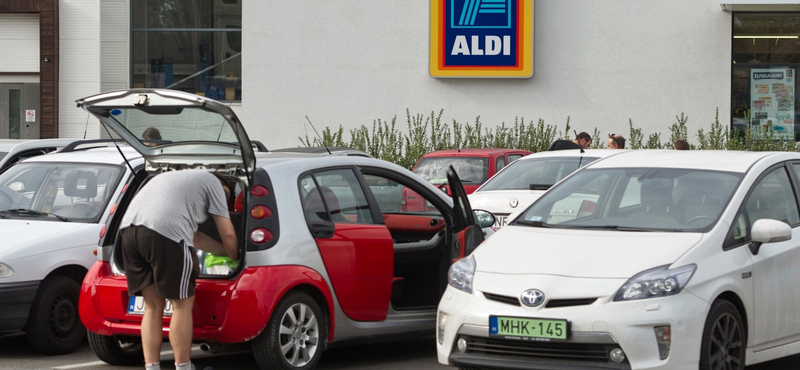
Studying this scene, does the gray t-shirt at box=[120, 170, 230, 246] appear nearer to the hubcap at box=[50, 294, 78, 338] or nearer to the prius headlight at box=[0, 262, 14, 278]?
the prius headlight at box=[0, 262, 14, 278]

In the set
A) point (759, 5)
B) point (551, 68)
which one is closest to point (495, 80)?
point (551, 68)

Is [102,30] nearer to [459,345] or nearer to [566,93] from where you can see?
[566,93]

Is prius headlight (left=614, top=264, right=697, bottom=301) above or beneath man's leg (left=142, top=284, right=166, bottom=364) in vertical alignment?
above

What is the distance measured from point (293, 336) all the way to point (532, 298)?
1.73 m

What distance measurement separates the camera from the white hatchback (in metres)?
10.6

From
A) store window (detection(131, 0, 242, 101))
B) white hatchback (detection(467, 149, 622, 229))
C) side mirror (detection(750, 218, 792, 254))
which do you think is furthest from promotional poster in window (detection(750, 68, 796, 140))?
side mirror (detection(750, 218, 792, 254))

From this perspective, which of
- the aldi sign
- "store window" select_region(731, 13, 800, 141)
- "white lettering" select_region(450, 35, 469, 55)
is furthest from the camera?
"store window" select_region(731, 13, 800, 141)

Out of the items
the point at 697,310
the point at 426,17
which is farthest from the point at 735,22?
the point at 697,310

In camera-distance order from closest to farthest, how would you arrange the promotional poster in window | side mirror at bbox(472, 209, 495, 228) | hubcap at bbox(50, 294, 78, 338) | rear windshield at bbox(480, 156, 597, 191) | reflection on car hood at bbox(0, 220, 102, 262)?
reflection on car hood at bbox(0, 220, 102, 262)
hubcap at bbox(50, 294, 78, 338)
side mirror at bbox(472, 209, 495, 228)
rear windshield at bbox(480, 156, 597, 191)
the promotional poster in window

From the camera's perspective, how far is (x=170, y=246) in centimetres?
593

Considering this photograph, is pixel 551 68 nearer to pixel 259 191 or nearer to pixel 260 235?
pixel 259 191

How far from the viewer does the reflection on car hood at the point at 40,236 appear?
287 inches

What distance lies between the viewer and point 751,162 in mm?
6508

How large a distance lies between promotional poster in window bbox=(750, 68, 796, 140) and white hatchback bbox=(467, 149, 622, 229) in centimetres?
1302
